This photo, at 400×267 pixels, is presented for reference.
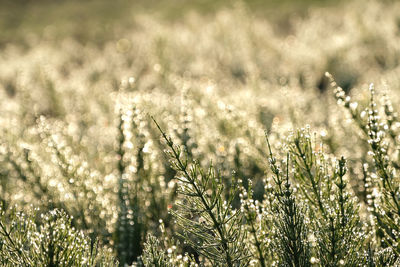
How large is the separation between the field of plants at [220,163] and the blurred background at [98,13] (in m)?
4.60

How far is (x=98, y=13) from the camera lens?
16781mm

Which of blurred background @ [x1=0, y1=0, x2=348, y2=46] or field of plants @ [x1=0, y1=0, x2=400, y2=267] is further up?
blurred background @ [x1=0, y1=0, x2=348, y2=46]

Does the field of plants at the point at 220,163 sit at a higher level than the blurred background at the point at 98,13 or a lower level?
lower

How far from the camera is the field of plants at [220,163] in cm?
162

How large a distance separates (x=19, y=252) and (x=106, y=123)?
3.05 m

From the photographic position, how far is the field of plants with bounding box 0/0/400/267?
1.62 m

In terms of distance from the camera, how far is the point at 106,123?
465 centimetres

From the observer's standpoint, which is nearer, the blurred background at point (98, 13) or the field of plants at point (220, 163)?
the field of plants at point (220, 163)

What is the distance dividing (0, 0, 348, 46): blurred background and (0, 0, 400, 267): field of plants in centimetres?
460

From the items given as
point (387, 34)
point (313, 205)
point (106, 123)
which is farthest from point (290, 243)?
point (387, 34)

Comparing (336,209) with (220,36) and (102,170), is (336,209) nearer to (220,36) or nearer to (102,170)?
(102,170)

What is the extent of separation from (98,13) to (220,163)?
51.8 feet

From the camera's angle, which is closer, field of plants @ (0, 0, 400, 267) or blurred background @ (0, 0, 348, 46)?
field of plants @ (0, 0, 400, 267)

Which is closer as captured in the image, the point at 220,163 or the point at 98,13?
the point at 220,163
